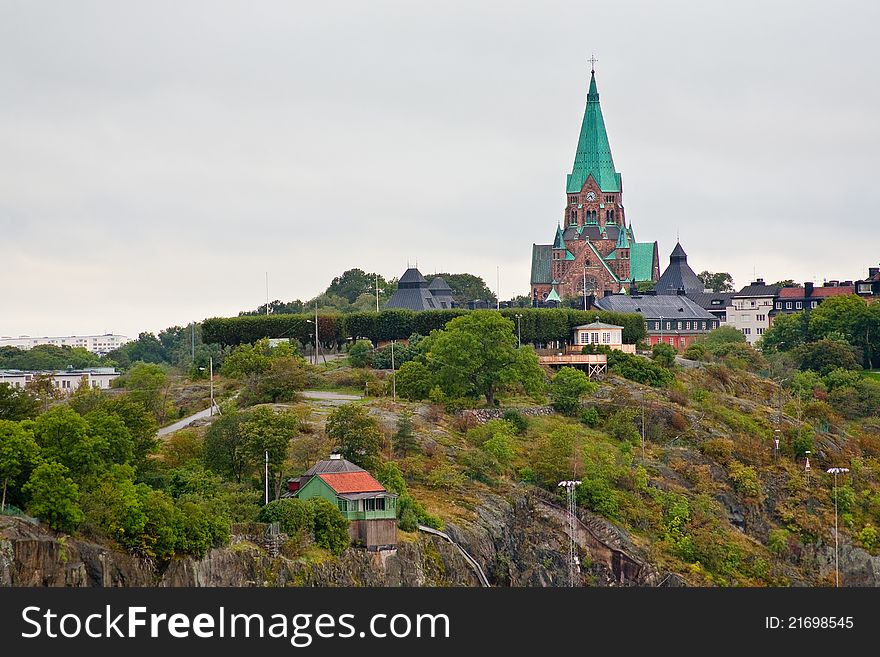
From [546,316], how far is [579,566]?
191 feet

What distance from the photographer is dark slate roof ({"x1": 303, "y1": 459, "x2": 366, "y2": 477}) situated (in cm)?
6994

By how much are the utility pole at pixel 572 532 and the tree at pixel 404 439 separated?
7.15m

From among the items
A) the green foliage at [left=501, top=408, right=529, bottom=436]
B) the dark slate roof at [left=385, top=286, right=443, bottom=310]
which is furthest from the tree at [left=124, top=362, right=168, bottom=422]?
the dark slate roof at [left=385, top=286, right=443, bottom=310]

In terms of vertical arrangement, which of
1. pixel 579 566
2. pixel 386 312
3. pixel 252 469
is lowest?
pixel 579 566

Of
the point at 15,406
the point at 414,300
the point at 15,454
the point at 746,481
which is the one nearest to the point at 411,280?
the point at 414,300

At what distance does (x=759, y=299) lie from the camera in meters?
196

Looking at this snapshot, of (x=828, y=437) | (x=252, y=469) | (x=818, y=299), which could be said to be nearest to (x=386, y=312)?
(x=828, y=437)

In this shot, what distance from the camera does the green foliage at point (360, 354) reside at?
117 meters

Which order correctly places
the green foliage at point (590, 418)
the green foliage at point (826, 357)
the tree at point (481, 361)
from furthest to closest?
1. the green foliage at point (826, 357)
2. the green foliage at point (590, 418)
3. the tree at point (481, 361)

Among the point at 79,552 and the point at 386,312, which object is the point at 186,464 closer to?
the point at 79,552

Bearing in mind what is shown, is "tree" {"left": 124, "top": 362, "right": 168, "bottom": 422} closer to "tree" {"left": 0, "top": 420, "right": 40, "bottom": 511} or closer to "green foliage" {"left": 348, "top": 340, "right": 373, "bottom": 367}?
"green foliage" {"left": 348, "top": 340, "right": 373, "bottom": 367}

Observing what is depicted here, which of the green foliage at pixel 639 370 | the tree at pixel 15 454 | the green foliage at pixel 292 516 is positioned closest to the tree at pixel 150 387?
the green foliage at pixel 292 516

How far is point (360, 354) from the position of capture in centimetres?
11944

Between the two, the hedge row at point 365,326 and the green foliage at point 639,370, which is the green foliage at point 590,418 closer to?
the green foliage at point 639,370
